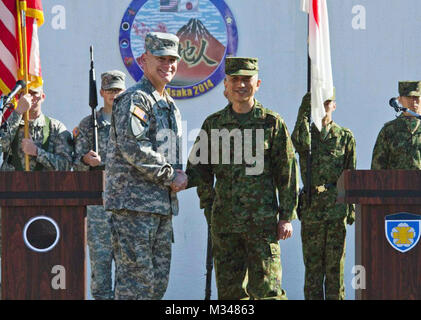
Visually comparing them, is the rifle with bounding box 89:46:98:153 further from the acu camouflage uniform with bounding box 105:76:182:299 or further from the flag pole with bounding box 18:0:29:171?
the acu camouflage uniform with bounding box 105:76:182:299

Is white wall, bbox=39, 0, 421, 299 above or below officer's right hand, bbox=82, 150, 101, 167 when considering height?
above

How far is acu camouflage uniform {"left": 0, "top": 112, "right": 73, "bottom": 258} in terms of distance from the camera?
7090 mm

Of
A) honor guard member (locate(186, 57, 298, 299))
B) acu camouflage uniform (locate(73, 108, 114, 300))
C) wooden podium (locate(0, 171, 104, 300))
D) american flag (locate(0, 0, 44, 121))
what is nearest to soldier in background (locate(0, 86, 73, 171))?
american flag (locate(0, 0, 44, 121))

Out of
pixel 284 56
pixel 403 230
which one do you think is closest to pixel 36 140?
pixel 284 56

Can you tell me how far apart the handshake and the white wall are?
253 centimetres

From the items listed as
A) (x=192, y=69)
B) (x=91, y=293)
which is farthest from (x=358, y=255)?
(x=192, y=69)

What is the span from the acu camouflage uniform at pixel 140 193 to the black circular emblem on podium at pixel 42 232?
1.14ft

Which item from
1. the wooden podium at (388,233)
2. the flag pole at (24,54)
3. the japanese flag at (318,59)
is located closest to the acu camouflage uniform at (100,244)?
the flag pole at (24,54)

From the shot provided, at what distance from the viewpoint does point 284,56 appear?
8.41 meters

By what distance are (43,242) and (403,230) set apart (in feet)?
6.61

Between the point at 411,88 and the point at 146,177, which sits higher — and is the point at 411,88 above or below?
above

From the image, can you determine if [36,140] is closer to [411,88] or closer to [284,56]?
[284,56]
